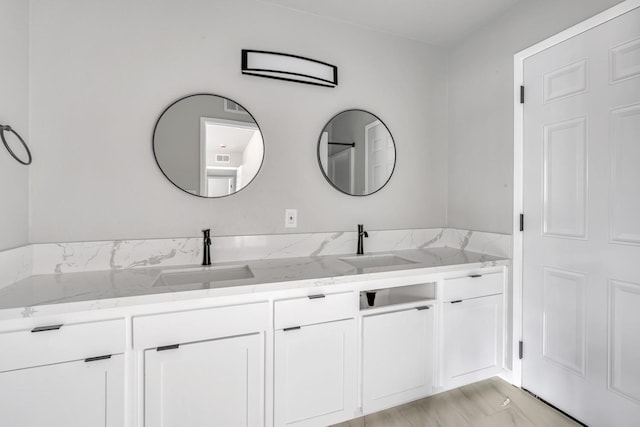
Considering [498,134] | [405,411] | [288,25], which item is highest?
[288,25]

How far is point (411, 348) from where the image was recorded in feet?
5.57

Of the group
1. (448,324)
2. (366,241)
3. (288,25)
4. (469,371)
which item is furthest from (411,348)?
(288,25)

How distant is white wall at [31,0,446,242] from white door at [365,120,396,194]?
88mm

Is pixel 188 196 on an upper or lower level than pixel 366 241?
upper

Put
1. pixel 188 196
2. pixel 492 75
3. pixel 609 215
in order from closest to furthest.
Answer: pixel 609 215 → pixel 188 196 → pixel 492 75

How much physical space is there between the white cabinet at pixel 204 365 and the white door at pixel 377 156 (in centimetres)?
131

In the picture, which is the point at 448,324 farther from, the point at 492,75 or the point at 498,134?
the point at 492,75

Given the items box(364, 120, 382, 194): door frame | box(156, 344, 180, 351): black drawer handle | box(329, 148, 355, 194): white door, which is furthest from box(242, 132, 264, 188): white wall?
box(156, 344, 180, 351): black drawer handle

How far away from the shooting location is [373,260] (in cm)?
213

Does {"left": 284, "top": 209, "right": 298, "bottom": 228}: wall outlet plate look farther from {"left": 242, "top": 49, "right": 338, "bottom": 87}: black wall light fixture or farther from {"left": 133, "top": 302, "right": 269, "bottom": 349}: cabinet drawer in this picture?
{"left": 242, "top": 49, "right": 338, "bottom": 87}: black wall light fixture

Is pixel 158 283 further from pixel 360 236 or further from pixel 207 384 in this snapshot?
pixel 360 236

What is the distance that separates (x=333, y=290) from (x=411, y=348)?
633 millimetres

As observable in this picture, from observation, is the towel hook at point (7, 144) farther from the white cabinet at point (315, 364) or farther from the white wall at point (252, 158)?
the white cabinet at point (315, 364)

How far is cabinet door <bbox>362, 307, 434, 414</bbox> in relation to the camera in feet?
5.25
